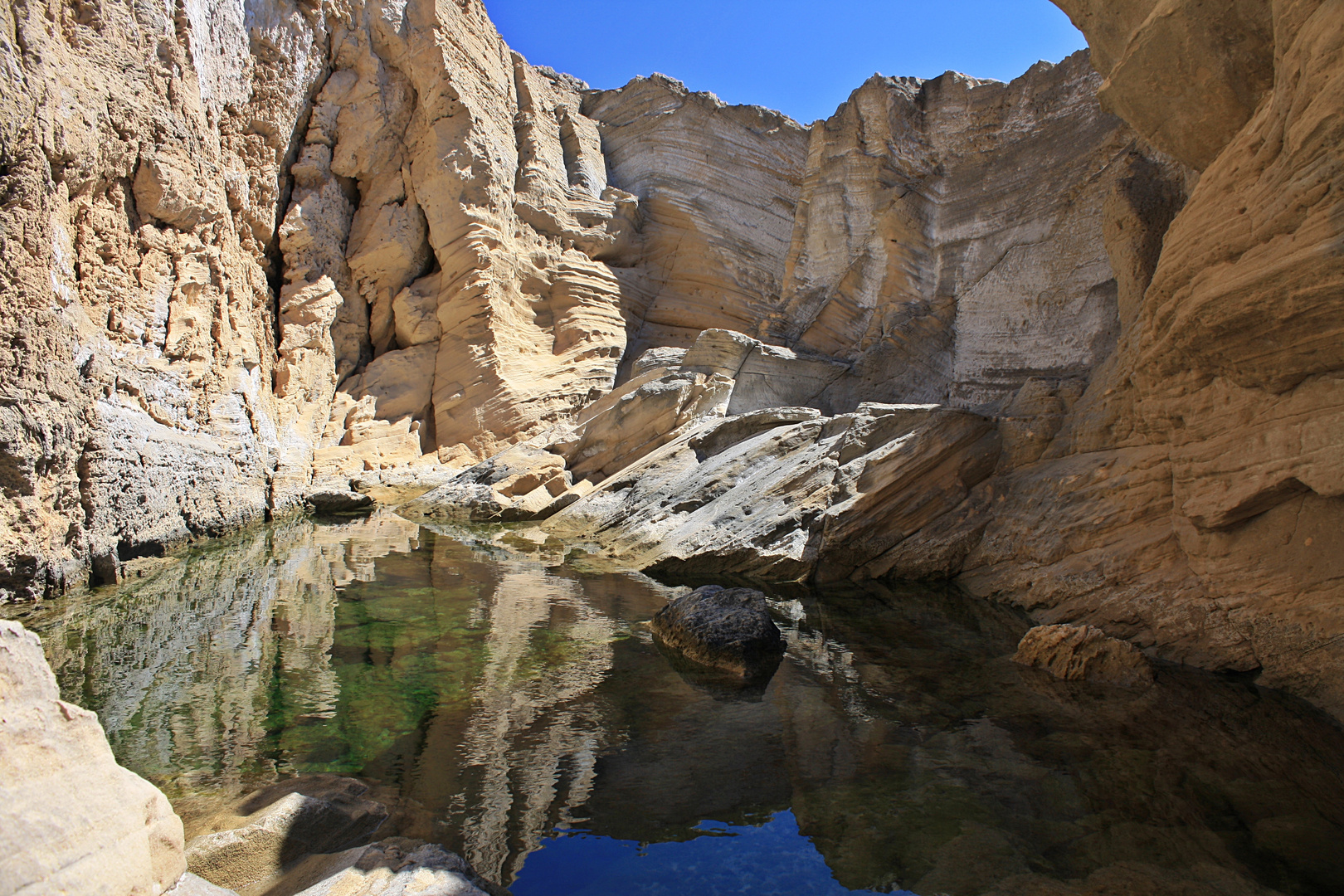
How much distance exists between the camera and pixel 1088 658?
5578 millimetres

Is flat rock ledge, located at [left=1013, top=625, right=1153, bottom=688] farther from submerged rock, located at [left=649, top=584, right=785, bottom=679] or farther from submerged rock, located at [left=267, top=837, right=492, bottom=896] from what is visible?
submerged rock, located at [left=267, top=837, right=492, bottom=896]

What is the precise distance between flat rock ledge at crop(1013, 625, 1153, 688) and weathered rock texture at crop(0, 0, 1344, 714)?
0.77 metres

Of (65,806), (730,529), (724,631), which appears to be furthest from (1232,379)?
(65,806)

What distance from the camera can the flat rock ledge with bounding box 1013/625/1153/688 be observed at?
548cm

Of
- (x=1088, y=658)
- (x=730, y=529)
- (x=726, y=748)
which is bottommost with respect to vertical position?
(x=726, y=748)

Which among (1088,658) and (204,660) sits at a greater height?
(1088,658)

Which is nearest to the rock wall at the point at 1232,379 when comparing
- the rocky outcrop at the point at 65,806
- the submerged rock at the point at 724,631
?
the submerged rock at the point at 724,631

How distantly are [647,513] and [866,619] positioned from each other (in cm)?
525

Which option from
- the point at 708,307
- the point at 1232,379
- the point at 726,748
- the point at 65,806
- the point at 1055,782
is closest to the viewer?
the point at 65,806

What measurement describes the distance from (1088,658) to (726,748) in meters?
3.16

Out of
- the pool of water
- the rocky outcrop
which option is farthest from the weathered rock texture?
the rocky outcrop

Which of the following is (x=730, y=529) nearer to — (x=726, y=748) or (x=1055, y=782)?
(x=726, y=748)

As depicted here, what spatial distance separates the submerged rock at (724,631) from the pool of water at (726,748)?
23 centimetres

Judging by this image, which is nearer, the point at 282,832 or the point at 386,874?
the point at 386,874
